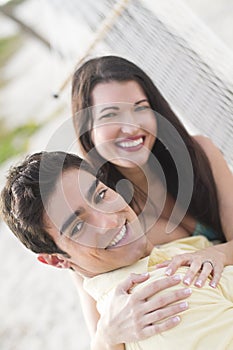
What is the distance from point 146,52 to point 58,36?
0.60 m

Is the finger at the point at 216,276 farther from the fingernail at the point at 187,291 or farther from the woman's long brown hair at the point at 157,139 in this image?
the woman's long brown hair at the point at 157,139

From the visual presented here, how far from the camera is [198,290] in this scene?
3.54ft

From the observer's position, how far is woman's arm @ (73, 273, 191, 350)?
1.04 metres

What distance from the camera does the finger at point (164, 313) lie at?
1030mm

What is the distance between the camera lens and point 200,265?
1167mm

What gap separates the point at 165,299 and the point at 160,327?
0.16 feet

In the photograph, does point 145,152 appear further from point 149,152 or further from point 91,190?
point 91,190

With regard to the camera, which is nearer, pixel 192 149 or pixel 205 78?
pixel 192 149

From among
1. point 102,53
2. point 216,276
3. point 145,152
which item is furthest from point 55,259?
point 102,53

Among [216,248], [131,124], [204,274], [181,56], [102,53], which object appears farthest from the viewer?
[102,53]

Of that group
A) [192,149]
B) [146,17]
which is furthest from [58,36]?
[192,149]

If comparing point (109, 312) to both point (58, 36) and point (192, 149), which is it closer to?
point (192, 149)

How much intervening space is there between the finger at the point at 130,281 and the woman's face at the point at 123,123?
1.43 ft

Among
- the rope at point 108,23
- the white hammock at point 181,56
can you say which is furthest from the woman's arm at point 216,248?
the rope at point 108,23
